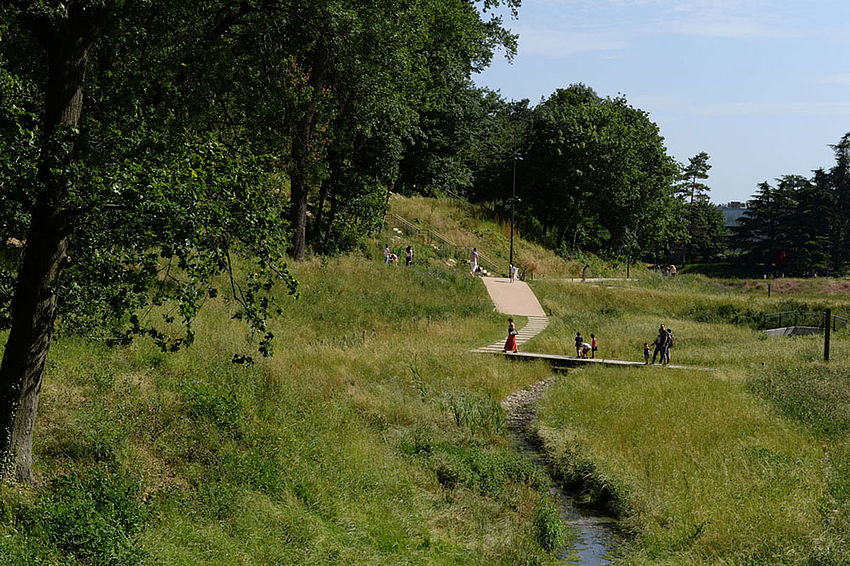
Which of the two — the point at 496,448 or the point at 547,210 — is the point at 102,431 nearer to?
the point at 496,448

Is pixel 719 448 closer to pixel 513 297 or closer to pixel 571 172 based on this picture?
pixel 513 297

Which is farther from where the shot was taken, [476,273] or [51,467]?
[476,273]

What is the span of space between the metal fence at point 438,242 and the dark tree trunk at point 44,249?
33.7 m

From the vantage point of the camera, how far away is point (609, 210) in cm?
5975

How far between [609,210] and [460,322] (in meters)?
33.0

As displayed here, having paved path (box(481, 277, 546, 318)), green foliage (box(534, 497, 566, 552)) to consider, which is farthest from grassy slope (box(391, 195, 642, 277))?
green foliage (box(534, 497, 566, 552))

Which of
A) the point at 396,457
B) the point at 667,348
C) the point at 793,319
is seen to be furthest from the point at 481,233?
the point at 396,457

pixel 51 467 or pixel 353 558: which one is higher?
pixel 51 467

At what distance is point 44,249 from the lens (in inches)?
330

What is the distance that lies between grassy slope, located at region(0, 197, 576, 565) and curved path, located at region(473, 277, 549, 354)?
1261 cm

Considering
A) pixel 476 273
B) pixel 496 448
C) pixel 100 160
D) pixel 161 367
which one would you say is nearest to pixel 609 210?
pixel 476 273

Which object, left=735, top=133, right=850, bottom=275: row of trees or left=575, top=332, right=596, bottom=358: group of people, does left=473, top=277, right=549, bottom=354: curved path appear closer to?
left=575, top=332, right=596, bottom=358: group of people

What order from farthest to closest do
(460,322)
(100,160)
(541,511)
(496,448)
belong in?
(460,322) < (496,448) < (541,511) < (100,160)

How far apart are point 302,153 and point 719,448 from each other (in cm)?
1803
